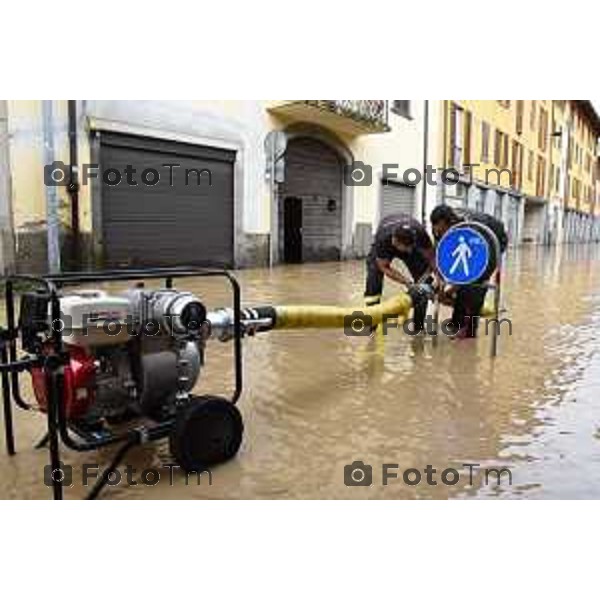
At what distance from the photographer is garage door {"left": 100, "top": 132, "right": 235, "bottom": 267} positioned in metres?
11.3

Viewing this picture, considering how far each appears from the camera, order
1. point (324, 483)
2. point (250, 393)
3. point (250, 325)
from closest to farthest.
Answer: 1. point (324, 483)
2. point (250, 325)
3. point (250, 393)

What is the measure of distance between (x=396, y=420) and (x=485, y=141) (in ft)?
79.2

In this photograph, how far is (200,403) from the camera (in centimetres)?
300

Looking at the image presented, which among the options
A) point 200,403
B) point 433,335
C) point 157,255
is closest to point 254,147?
point 157,255

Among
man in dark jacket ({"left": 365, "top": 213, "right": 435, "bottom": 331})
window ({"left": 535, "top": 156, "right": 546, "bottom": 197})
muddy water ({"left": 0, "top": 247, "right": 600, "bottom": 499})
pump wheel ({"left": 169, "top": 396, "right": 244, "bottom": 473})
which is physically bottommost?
muddy water ({"left": 0, "top": 247, "right": 600, "bottom": 499})

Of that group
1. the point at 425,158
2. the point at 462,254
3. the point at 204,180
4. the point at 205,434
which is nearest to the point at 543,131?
the point at 425,158

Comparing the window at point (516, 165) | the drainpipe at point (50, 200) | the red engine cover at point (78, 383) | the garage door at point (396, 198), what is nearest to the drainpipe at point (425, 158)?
the garage door at point (396, 198)

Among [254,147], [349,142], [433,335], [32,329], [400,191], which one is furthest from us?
[400,191]

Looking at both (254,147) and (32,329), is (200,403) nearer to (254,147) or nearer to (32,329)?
(32,329)

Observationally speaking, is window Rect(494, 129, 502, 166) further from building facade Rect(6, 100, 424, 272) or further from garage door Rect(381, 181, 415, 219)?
building facade Rect(6, 100, 424, 272)

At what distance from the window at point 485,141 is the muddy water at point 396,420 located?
20.2 metres

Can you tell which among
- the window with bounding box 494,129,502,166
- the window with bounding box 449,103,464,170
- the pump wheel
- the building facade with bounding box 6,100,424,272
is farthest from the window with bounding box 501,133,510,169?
the pump wheel

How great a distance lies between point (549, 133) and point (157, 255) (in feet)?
108

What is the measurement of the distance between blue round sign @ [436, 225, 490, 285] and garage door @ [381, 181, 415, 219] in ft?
45.8
